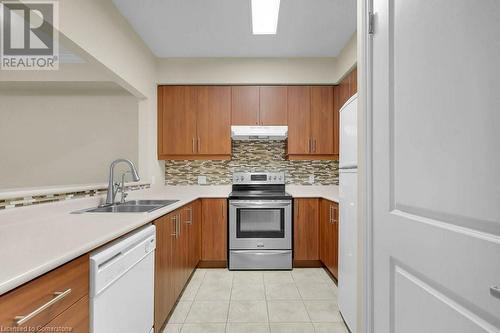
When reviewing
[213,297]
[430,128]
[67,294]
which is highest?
[430,128]

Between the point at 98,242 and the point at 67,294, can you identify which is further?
the point at 98,242

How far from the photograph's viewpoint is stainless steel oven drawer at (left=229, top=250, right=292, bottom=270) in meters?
3.08

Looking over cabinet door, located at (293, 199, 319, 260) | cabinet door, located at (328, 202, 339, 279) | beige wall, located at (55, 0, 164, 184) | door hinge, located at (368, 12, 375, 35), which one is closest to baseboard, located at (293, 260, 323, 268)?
cabinet door, located at (293, 199, 319, 260)

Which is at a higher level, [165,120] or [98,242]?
[165,120]

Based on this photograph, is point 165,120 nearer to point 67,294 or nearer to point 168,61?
point 168,61

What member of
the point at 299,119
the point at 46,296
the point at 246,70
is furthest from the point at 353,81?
the point at 46,296

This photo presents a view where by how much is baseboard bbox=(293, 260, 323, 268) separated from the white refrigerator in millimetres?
1143

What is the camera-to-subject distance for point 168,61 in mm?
3439

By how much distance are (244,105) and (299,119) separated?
0.75 m

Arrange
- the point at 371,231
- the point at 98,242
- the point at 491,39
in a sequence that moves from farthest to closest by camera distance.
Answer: the point at 371,231 < the point at 98,242 < the point at 491,39

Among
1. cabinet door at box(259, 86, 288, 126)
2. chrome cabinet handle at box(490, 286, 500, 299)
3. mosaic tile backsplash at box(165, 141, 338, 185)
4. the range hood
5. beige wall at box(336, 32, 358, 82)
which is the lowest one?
chrome cabinet handle at box(490, 286, 500, 299)

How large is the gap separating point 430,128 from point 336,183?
120 inches

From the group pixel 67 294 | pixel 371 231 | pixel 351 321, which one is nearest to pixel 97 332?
pixel 67 294

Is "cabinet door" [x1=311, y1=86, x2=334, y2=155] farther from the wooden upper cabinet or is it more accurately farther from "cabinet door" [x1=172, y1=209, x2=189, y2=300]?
"cabinet door" [x1=172, y1=209, x2=189, y2=300]
